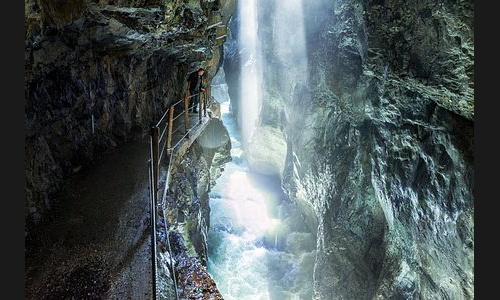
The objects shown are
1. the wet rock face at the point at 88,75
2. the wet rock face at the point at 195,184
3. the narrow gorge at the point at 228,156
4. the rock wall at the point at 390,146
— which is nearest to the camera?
the narrow gorge at the point at 228,156

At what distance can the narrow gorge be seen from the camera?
4.72 metres

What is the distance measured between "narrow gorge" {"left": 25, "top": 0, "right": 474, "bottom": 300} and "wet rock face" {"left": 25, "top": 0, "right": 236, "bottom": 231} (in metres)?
0.04

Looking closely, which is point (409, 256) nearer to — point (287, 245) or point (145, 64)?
point (287, 245)

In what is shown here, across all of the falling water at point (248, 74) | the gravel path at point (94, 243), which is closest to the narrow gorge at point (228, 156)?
the gravel path at point (94, 243)

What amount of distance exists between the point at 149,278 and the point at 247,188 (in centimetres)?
1809

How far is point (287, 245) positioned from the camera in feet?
51.8

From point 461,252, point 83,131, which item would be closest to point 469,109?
point 461,252

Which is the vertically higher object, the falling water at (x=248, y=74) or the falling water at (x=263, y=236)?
the falling water at (x=248, y=74)

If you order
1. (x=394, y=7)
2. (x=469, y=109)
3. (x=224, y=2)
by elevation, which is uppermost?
(x=224, y=2)

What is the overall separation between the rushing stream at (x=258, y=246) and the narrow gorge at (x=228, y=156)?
0.11 meters

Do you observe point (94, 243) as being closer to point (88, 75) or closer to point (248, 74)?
point (88, 75)

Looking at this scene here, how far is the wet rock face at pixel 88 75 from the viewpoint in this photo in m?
5.21

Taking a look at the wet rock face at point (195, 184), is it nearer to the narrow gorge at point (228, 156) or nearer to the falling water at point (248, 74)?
the narrow gorge at point (228, 156)

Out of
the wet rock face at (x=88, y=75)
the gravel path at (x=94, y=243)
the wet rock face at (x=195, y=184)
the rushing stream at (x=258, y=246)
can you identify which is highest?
the wet rock face at (x=88, y=75)
